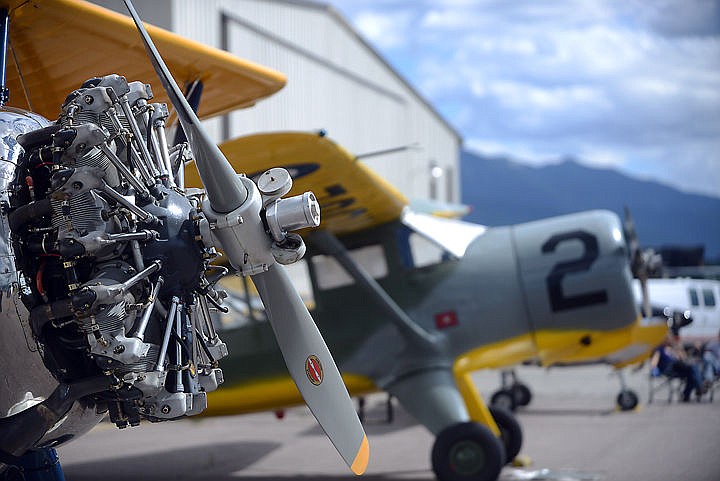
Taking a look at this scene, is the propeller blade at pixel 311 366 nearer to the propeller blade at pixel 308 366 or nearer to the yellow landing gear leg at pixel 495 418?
the propeller blade at pixel 308 366

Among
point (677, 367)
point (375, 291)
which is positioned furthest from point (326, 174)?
point (677, 367)

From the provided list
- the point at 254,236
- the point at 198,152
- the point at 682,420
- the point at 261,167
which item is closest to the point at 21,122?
the point at 198,152

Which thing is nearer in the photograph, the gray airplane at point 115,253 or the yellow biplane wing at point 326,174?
the gray airplane at point 115,253

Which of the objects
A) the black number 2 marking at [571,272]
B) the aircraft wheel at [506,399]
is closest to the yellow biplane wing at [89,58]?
the black number 2 marking at [571,272]

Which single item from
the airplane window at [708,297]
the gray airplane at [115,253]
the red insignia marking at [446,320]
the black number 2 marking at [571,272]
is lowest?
the airplane window at [708,297]

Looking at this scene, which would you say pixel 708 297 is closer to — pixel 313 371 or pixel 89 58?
pixel 89 58

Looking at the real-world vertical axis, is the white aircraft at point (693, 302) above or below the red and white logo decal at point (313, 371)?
below
